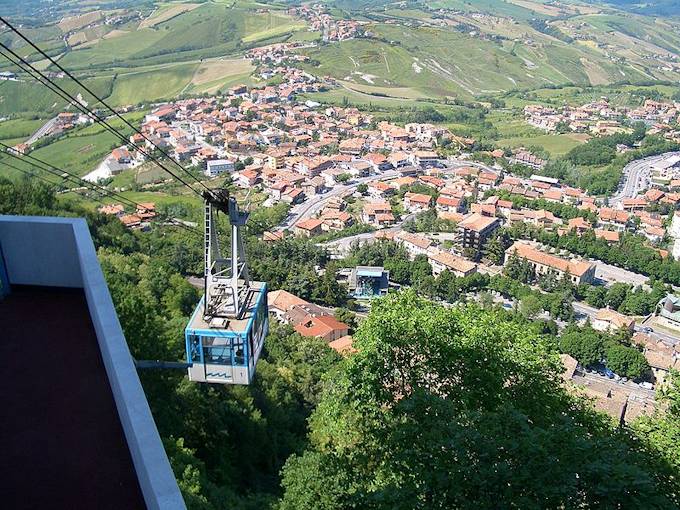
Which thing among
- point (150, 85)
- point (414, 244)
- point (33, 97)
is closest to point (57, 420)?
point (414, 244)

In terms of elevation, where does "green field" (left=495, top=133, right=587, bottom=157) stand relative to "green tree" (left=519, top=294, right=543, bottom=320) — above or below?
above

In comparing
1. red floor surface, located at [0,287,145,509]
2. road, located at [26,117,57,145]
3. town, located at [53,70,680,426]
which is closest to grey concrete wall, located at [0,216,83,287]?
red floor surface, located at [0,287,145,509]

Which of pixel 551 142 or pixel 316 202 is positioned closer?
pixel 316 202

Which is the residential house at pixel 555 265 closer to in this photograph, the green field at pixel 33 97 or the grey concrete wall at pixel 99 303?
the grey concrete wall at pixel 99 303

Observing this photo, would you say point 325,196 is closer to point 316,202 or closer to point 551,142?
point 316,202

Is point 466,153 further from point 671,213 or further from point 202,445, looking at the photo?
point 202,445

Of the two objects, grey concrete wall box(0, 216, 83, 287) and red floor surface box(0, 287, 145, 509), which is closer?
red floor surface box(0, 287, 145, 509)

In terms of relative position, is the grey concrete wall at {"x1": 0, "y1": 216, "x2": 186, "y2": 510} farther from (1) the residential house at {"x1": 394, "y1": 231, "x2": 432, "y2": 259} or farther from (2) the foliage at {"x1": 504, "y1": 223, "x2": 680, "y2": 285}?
(2) the foliage at {"x1": 504, "y1": 223, "x2": 680, "y2": 285}

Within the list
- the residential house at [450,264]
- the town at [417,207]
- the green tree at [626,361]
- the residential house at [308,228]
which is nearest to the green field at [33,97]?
the town at [417,207]
